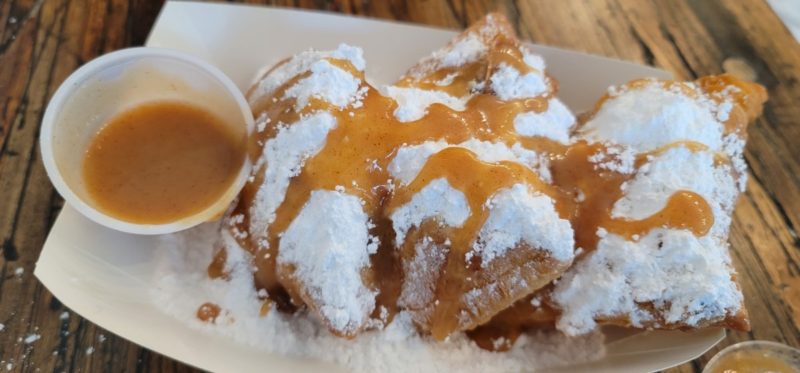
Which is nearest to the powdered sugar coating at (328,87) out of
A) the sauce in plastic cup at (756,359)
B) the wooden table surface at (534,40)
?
the wooden table surface at (534,40)

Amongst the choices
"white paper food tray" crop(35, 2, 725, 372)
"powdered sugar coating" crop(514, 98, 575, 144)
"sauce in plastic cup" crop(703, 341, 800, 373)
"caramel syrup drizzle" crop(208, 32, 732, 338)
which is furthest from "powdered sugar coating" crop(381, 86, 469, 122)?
"sauce in plastic cup" crop(703, 341, 800, 373)

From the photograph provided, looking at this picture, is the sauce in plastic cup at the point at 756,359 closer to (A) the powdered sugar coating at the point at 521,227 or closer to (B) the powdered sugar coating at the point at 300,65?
(A) the powdered sugar coating at the point at 521,227

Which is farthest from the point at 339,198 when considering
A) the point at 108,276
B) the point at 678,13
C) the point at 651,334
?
the point at 678,13

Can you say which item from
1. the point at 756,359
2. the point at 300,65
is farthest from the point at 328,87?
the point at 756,359

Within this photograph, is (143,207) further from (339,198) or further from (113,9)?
(113,9)

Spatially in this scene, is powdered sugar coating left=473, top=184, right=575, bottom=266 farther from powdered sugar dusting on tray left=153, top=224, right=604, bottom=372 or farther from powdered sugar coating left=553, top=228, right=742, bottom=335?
powdered sugar dusting on tray left=153, top=224, right=604, bottom=372
